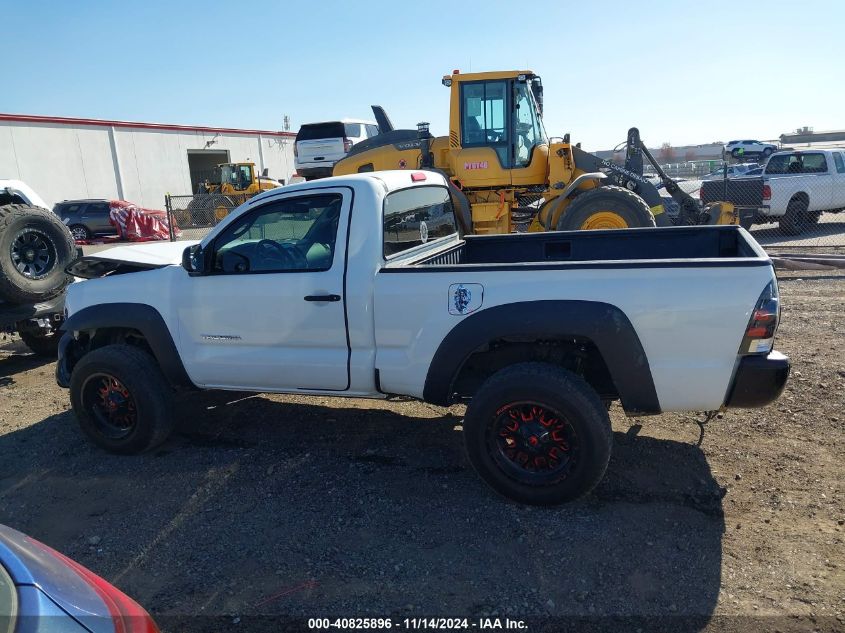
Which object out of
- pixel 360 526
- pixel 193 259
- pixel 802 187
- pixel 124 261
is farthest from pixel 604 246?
pixel 802 187

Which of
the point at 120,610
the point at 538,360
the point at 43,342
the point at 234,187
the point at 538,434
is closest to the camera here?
the point at 120,610

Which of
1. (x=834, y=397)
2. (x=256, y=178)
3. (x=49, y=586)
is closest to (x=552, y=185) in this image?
(x=834, y=397)

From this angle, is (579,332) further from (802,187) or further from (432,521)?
(802,187)

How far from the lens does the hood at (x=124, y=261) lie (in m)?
4.83

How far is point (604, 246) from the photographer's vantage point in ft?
16.6

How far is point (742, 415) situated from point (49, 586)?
4.70 meters

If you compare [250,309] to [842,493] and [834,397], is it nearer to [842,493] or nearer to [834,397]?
[842,493]

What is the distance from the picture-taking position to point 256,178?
94.7 feet

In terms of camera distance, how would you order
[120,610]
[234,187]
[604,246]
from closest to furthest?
1. [120,610]
2. [604,246]
3. [234,187]

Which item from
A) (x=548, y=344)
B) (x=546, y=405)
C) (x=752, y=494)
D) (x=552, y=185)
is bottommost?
(x=752, y=494)

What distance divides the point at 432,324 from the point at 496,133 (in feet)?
24.5

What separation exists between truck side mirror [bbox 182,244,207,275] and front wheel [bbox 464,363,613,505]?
82.7 inches

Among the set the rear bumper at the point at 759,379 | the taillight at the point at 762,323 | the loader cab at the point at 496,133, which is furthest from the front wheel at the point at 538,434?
the loader cab at the point at 496,133

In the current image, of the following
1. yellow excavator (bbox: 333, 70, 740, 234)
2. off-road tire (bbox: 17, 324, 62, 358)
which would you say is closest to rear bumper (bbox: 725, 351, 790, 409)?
yellow excavator (bbox: 333, 70, 740, 234)
